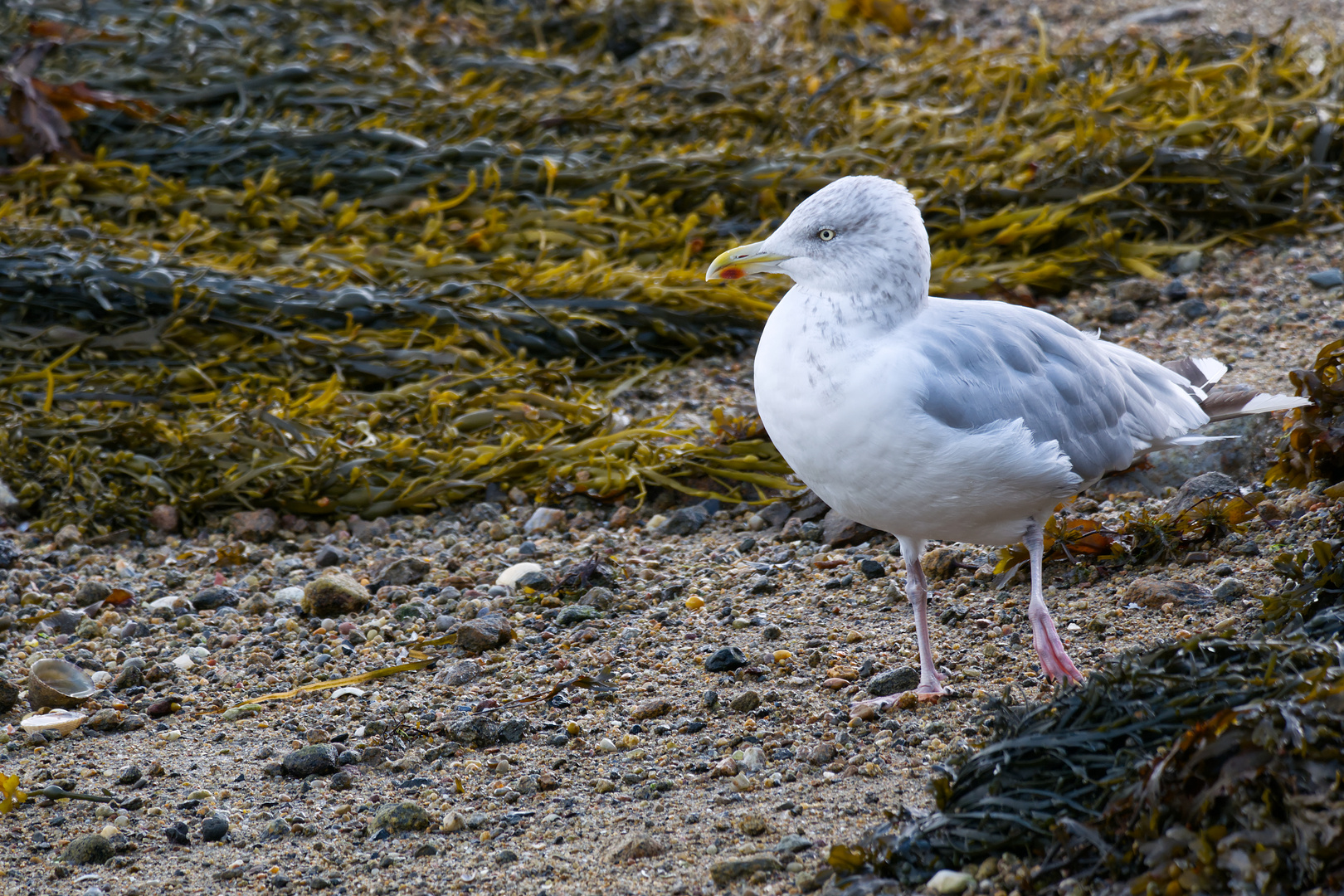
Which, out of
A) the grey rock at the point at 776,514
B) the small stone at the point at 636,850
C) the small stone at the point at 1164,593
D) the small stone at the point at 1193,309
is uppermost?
the small stone at the point at 1193,309

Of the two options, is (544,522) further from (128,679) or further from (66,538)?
(66,538)

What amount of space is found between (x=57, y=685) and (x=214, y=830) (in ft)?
3.31

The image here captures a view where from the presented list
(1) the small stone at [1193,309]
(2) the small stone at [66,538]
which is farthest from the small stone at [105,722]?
(1) the small stone at [1193,309]

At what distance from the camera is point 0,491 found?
4734 mm

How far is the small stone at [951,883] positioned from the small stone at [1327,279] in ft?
13.4

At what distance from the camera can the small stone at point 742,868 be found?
7.89 feet

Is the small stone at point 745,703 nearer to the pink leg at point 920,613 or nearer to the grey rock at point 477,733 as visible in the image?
the pink leg at point 920,613

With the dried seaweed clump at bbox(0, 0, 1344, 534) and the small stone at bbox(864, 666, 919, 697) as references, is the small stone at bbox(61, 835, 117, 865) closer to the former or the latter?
the small stone at bbox(864, 666, 919, 697)

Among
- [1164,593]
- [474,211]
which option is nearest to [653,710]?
[1164,593]

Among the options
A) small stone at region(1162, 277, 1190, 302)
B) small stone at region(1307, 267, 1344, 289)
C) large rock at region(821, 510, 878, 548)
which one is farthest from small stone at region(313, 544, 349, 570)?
small stone at region(1307, 267, 1344, 289)

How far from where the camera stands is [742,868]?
241cm

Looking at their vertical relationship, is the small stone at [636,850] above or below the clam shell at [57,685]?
above

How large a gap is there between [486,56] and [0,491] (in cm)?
476

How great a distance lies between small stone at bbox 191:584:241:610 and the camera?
13.5ft
